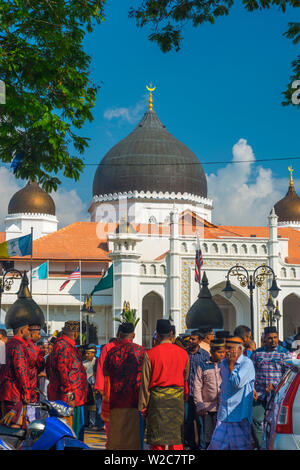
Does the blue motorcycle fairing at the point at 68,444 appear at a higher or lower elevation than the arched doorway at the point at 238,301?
lower

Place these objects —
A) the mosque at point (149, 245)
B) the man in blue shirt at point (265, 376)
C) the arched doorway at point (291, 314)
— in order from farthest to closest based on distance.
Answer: the arched doorway at point (291, 314)
the mosque at point (149, 245)
the man in blue shirt at point (265, 376)

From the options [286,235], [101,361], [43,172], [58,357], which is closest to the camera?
[58,357]

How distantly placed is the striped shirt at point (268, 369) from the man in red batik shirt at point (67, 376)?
6.92ft

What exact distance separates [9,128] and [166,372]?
439 centimetres

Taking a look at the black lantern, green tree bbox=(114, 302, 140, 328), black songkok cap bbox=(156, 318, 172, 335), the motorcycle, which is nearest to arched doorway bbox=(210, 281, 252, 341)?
green tree bbox=(114, 302, 140, 328)

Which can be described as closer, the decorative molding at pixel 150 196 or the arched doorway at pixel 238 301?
the arched doorway at pixel 238 301

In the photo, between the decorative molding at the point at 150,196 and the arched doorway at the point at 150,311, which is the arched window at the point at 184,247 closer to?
the arched doorway at the point at 150,311

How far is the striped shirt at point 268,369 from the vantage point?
7609 millimetres

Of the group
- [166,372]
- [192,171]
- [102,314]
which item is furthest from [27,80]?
[192,171]

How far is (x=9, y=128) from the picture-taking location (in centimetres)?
895

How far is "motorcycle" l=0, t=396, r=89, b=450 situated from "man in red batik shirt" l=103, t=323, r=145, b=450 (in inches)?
72.8

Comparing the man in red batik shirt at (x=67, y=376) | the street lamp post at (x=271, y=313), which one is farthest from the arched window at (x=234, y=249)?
the man in red batik shirt at (x=67, y=376)

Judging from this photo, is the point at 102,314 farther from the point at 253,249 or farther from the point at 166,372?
the point at 166,372

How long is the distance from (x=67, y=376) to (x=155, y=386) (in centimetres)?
107
